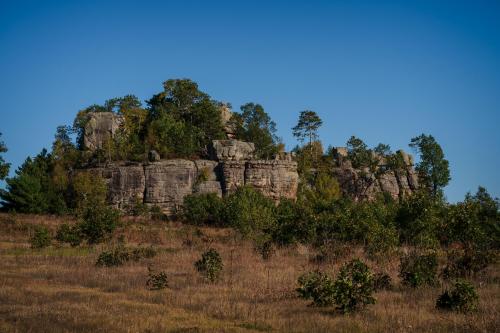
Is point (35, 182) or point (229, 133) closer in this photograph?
point (35, 182)

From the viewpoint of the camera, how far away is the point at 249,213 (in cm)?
4438

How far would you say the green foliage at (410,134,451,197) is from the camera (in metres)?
74.8

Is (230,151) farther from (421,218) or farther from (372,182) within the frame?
(421,218)

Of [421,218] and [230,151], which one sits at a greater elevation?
[230,151]

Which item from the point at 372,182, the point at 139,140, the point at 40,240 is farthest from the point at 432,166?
the point at 40,240

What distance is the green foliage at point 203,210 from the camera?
5725cm

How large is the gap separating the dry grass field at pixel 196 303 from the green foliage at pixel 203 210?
34.7 meters

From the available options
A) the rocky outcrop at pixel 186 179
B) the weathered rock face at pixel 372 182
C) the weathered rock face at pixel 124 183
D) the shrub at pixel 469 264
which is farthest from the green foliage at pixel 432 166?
the shrub at pixel 469 264

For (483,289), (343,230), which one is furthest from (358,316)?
(343,230)

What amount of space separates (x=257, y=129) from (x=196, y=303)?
6559 cm

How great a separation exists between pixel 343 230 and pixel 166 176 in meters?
38.4

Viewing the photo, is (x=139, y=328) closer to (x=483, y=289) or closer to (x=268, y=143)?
(x=483, y=289)

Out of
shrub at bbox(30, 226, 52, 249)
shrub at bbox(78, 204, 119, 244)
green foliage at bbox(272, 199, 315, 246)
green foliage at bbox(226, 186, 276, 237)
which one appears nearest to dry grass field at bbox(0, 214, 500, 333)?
shrub at bbox(30, 226, 52, 249)

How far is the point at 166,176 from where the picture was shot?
6331 cm
